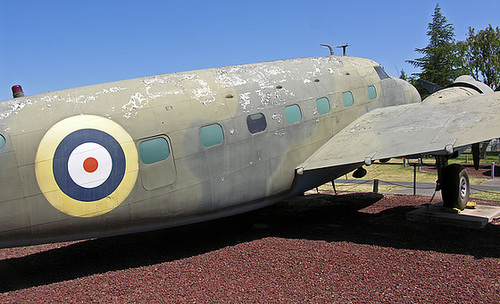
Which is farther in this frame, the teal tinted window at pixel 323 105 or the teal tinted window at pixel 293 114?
the teal tinted window at pixel 323 105

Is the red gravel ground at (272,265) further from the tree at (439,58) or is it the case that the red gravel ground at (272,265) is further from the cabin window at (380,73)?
the tree at (439,58)

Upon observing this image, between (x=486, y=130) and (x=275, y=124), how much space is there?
5267 mm

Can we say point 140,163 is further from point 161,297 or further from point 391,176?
point 391,176

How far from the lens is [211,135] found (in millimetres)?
9570

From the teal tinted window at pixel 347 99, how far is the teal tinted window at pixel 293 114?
220cm

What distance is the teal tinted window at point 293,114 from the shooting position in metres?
10.8

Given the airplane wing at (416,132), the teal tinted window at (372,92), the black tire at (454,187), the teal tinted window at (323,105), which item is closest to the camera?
the airplane wing at (416,132)

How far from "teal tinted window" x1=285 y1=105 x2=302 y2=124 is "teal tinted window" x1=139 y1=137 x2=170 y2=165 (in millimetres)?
3659

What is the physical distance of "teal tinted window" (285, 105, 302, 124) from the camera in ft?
35.5

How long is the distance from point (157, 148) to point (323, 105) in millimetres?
5461

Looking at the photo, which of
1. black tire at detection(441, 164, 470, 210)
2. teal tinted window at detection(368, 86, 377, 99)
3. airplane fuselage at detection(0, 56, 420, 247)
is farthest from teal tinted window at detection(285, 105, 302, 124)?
black tire at detection(441, 164, 470, 210)

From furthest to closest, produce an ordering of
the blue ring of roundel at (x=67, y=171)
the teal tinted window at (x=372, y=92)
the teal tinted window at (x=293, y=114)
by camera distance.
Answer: the teal tinted window at (x=372, y=92), the teal tinted window at (x=293, y=114), the blue ring of roundel at (x=67, y=171)

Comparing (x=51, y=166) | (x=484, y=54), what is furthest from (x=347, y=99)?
(x=484, y=54)

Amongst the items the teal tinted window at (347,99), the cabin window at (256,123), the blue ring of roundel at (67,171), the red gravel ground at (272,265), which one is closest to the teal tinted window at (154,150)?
the blue ring of roundel at (67,171)
